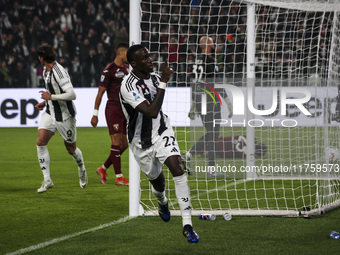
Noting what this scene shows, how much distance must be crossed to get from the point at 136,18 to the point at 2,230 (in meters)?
2.60

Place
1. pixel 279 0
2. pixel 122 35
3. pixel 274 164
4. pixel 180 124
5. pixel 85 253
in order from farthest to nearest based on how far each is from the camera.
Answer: pixel 122 35 → pixel 274 164 → pixel 180 124 → pixel 279 0 → pixel 85 253

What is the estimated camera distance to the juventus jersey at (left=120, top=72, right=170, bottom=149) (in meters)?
5.33

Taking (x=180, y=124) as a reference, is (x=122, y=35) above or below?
above

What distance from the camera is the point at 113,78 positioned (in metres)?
9.16

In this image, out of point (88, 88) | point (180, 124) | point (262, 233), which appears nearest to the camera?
point (262, 233)

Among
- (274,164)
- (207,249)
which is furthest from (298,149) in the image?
(207,249)

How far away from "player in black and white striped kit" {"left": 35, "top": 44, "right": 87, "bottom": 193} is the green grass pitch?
0.68 m

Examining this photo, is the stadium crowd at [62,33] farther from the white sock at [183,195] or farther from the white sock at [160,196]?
the white sock at [183,195]

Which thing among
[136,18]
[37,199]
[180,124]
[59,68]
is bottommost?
[37,199]

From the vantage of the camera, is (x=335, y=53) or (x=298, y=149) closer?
(x=335, y=53)

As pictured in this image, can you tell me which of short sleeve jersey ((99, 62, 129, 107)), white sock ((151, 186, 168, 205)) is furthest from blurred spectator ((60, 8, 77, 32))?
white sock ((151, 186, 168, 205))

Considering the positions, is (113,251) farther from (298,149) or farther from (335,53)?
(298,149)

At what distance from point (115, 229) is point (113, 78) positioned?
12.0ft

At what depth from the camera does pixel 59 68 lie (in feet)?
26.3
